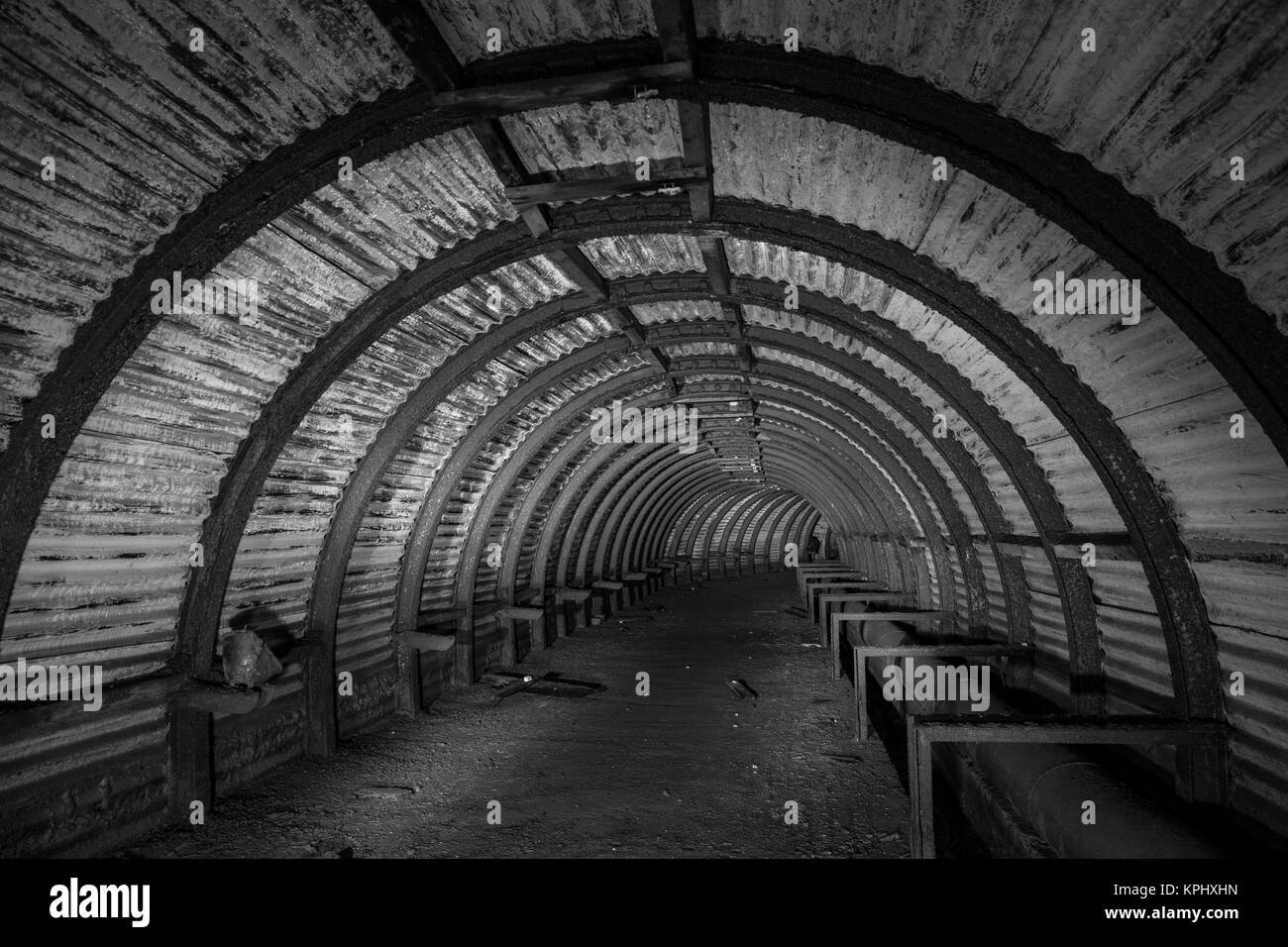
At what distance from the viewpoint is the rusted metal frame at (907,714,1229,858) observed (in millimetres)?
3779

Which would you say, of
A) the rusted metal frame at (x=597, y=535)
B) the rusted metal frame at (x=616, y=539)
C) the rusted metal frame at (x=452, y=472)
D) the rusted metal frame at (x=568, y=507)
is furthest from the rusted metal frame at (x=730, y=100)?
the rusted metal frame at (x=616, y=539)

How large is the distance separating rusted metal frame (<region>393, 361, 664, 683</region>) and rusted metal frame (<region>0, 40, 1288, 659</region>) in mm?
4331

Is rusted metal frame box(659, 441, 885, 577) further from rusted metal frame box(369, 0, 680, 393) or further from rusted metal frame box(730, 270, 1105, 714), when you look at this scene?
rusted metal frame box(369, 0, 680, 393)

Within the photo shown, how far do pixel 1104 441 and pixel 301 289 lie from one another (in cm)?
566

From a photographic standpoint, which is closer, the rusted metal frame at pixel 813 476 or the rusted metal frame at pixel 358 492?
the rusted metal frame at pixel 358 492

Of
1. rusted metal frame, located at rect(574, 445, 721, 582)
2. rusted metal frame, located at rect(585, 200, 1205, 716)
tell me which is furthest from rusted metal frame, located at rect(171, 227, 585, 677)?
rusted metal frame, located at rect(574, 445, 721, 582)

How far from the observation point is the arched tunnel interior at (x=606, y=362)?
279 cm

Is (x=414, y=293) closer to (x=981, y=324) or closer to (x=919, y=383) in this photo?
(x=981, y=324)

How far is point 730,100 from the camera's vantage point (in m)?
3.11

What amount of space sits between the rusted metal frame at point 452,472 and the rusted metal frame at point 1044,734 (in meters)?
5.59

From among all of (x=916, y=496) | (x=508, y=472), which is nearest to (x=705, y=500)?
(x=916, y=496)

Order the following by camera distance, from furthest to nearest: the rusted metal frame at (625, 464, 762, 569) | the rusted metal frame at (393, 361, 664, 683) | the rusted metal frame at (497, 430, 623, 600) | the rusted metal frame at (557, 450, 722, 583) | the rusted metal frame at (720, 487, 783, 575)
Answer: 1. the rusted metal frame at (720, 487, 783, 575)
2. the rusted metal frame at (625, 464, 762, 569)
3. the rusted metal frame at (557, 450, 722, 583)
4. the rusted metal frame at (497, 430, 623, 600)
5. the rusted metal frame at (393, 361, 664, 683)

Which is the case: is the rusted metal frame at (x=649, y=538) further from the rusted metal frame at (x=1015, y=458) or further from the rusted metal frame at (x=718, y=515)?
the rusted metal frame at (x=1015, y=458)
